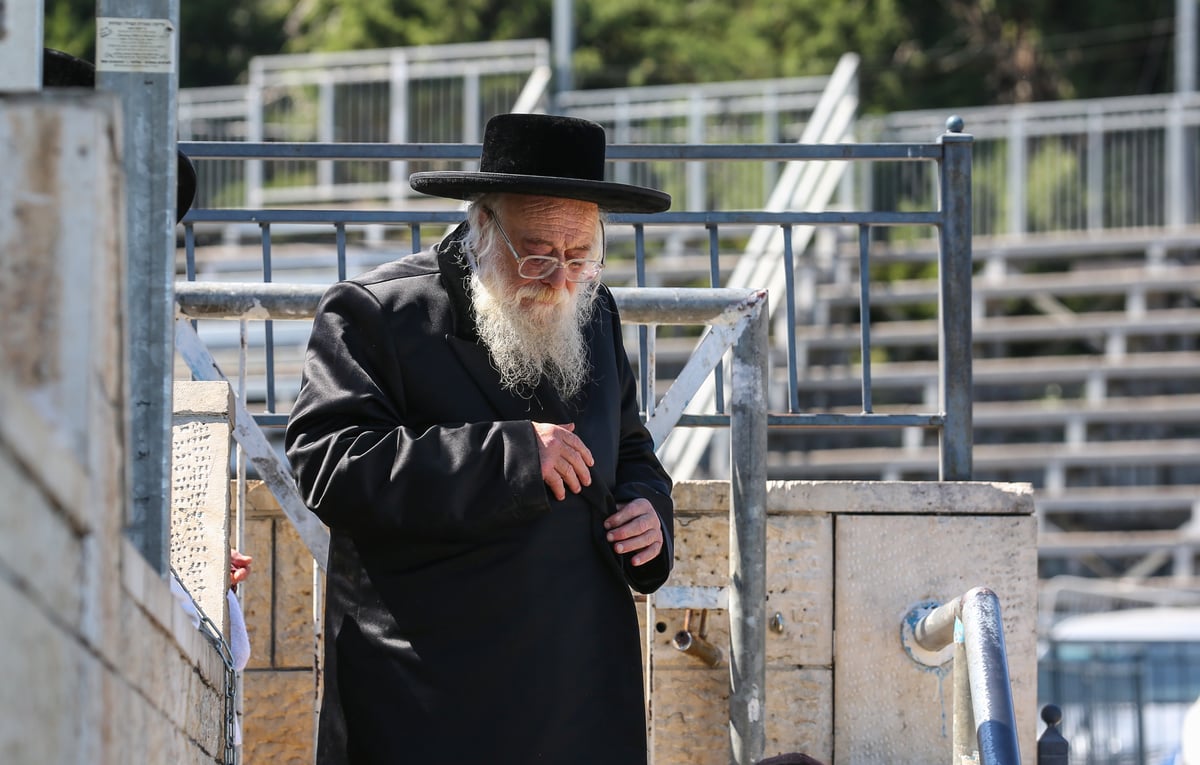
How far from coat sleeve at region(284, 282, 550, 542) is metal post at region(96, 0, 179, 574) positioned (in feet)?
1.07

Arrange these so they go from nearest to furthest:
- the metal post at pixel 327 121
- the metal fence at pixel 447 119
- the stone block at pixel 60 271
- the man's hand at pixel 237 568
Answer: the stone block at pixel 60 271 → the man's hand at pixel 237 568 → the metal fence at pixel 447 119 → the metal post at pixel 327 121

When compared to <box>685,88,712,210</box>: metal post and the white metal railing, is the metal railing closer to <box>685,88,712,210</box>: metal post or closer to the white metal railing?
the white metal railing

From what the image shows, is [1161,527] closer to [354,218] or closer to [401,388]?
[354,218]

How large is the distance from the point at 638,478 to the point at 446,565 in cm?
53

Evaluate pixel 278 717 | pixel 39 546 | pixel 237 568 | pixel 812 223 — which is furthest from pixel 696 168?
pixel 39 546

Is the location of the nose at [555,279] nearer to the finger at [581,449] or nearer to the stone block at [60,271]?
the finger at [581,449]

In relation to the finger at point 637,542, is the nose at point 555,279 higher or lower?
higher

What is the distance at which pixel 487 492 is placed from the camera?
2.96 metres

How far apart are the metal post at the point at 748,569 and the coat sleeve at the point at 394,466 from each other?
3.85 ft

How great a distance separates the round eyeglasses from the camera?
330 cm

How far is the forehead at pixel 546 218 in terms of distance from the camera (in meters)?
3.34

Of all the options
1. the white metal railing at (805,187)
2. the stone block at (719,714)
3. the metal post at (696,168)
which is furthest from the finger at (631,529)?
the metal post at (696,168)

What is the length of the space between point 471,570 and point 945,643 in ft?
4.99

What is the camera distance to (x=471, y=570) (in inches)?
120
